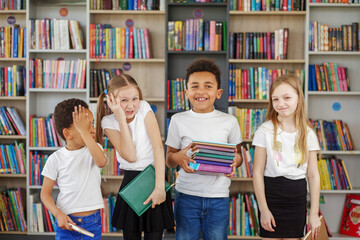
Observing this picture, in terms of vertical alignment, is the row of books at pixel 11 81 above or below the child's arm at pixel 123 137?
above

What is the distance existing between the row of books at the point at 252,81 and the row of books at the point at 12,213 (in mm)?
2092

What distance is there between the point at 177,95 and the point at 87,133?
1.88 meters

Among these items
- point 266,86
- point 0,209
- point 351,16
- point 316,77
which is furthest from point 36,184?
point 351,16

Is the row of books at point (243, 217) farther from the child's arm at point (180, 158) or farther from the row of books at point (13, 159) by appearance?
the row of books at point (13, 159)

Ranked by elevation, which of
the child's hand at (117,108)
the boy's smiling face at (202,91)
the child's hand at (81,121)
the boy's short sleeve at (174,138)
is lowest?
the boy's short sleeve at (174,138)

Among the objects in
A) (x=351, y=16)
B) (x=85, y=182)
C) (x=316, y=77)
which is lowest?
(x=85, y=182)

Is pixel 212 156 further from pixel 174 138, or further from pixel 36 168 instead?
pixel 36 168

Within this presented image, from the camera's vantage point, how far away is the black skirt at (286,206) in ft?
6.42

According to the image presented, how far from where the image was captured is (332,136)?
12.0 feet

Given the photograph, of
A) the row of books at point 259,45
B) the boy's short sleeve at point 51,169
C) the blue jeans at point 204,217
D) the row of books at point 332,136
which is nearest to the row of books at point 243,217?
the row of books at point 332,136

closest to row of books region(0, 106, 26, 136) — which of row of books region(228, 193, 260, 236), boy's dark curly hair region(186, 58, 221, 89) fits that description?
row of books region(228, 193, 260, 236)

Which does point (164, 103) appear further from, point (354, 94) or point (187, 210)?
point (187, 210)

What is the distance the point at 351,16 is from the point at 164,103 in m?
1.87

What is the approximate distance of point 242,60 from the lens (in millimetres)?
3609
